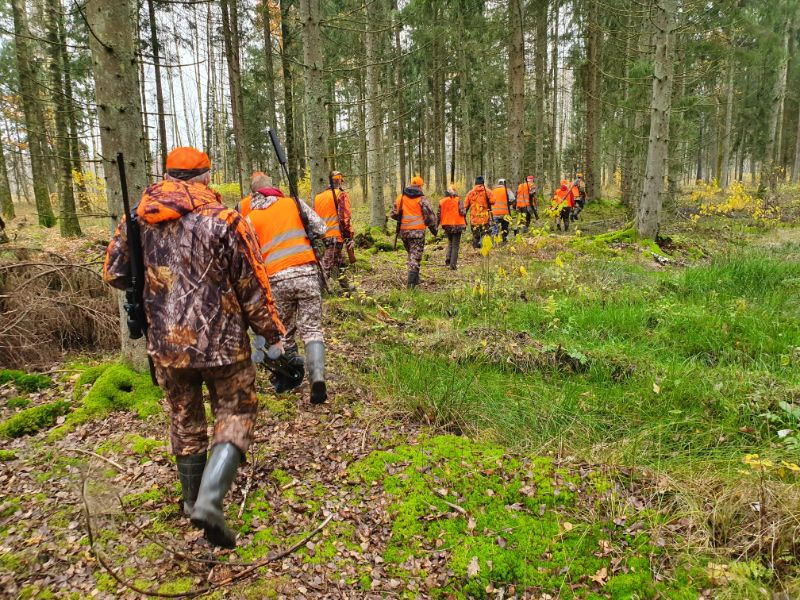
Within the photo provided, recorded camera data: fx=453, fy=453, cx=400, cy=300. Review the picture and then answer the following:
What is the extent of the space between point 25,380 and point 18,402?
380 millimetres

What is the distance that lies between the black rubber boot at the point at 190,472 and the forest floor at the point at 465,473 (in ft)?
0.85

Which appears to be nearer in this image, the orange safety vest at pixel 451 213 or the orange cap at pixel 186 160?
the orange cap at pixel 186 160

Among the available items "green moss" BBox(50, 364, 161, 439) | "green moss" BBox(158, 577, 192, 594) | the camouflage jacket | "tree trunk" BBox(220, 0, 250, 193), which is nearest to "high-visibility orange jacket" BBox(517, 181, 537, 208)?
"tree trunk" BBox(220, 0, 250, 193)

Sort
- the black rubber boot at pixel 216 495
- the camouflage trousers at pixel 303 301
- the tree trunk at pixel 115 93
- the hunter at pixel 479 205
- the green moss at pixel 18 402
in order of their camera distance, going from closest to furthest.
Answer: the black rubber boot at pixel 216 495 < the tree trunk at pixel 115 93 < the green moss at pixel 18 402 < the camouflage trousers at pixel 303 301 < the hunter at pixel 479 205

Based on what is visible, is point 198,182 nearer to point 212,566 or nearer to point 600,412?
point 212,566

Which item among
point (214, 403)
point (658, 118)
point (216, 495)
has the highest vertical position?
point (658, 118)

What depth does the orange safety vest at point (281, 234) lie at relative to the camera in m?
4.62

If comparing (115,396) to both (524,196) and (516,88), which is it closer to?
(516,88)

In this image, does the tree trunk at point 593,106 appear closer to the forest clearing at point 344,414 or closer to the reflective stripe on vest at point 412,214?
the reflective stripe on vest at point 412,214

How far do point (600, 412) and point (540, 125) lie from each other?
2050 cm

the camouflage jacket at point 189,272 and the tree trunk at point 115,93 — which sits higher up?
the tree trunk at point 115,93

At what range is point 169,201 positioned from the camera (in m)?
2.54

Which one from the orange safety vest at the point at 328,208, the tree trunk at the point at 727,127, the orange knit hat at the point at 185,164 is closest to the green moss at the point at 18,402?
the orange knit hat at the point at 185,164

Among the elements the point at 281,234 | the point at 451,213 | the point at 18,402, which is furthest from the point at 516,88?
the point at 18,402
